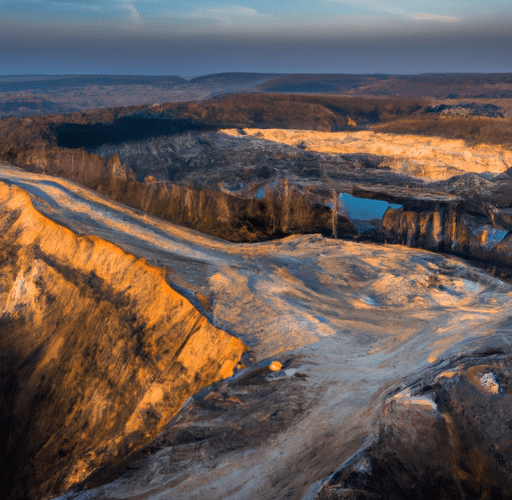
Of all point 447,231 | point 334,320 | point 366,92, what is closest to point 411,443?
point 334,320

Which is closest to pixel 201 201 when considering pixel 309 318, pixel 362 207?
pixel 362 207

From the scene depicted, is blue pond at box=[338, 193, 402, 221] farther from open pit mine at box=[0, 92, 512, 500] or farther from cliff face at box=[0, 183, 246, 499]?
cliff face at box=[0, 183, 246, 499]

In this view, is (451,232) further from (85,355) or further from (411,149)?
(85,355)

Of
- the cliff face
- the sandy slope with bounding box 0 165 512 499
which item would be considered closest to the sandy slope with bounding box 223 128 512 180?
the sandy slope with bounding box 0 165 512 499

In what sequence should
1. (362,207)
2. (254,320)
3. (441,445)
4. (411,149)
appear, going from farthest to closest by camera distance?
(411,149) → (362,207) → (254,320) → (441,445)

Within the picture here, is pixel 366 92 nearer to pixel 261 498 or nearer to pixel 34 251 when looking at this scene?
pixel 34 251
